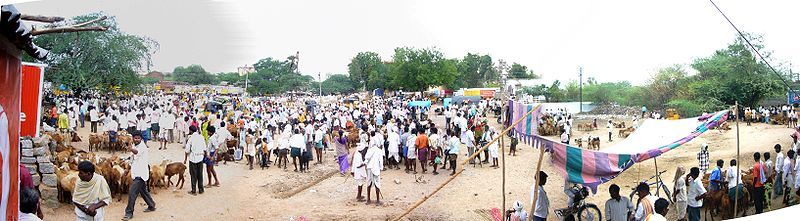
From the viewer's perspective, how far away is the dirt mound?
21.6 metres

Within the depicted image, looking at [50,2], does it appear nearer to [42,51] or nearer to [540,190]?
[42,51]

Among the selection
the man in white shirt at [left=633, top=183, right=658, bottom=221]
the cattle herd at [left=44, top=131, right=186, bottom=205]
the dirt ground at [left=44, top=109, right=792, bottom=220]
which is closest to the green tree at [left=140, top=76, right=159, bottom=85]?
the dirt ground at [left=44, top=109, right=792, bottom=220]

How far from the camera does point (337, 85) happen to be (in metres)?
15.4

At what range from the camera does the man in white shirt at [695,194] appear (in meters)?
6.23

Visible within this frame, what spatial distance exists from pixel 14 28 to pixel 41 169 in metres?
4.37

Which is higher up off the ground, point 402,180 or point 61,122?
point 61,122

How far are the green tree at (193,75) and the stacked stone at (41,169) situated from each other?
3.76 metres

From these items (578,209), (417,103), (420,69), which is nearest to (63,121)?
(420,69)

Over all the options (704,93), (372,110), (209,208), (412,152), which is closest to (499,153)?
(412,152)

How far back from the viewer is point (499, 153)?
12.2 m

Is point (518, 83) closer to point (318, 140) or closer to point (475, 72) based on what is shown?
point (475, 72)

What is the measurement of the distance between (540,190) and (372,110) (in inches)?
383

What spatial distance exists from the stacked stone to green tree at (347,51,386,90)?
6436 mm

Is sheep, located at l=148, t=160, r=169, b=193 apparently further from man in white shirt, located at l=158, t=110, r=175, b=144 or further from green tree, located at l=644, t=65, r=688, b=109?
green tree, located at l=644, t=65, r=688, b=109
